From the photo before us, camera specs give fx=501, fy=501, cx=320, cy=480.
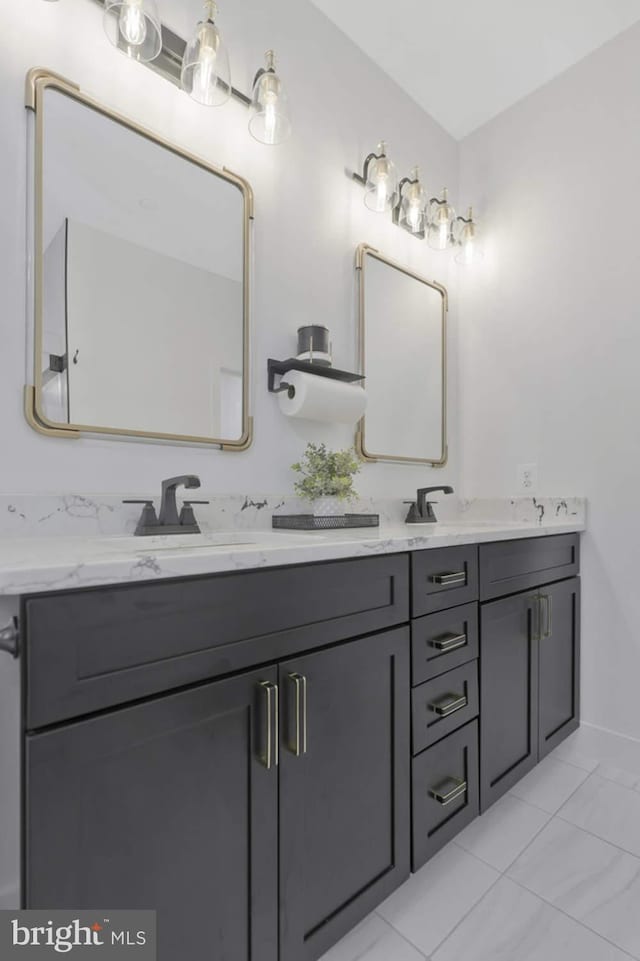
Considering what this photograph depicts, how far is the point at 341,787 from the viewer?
99cm

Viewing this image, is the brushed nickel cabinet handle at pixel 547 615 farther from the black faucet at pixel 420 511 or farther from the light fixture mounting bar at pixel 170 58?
the light fixture mounting bar at pixel 170 58

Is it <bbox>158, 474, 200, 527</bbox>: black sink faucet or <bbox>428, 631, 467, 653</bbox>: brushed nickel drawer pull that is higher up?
<bbox>158, 474, 200, 527</bbox>: black sink faucet

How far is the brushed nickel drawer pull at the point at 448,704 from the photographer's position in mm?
1229

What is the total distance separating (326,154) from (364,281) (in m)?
0.45

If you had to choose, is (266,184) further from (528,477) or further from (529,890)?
(529,890)

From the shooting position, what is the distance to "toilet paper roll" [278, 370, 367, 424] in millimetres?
1517

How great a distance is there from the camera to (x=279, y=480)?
160cm

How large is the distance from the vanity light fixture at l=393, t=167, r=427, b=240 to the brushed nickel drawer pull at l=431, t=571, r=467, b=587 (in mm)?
1416

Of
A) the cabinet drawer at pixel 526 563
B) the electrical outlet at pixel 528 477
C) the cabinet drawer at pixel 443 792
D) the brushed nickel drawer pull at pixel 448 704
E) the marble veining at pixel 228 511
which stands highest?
the electrical outlet at pixel 528 477

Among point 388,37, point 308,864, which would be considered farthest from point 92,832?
point 388,37

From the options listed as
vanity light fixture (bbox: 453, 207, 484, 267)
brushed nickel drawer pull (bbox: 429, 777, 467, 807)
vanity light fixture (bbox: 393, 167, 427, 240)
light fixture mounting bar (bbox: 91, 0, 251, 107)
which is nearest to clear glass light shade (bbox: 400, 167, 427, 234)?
vanity light fixture (bbox: 393, 167, 427, 240)

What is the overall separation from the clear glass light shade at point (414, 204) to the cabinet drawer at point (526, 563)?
4.28 feet

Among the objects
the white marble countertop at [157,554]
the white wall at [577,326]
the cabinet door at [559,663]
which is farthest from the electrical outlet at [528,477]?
the white marble countertop at [157,554]

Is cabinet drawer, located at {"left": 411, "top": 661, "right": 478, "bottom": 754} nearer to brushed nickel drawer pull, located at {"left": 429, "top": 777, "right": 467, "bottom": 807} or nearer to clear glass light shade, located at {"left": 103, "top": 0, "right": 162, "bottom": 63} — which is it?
brushed nickel drawer pull, located at {"left": 429, "top": 777, "right": 467, "bottom": 807}
